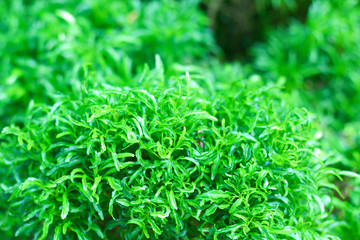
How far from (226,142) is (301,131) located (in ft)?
1.47

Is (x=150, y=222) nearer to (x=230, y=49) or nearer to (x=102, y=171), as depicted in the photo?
(x=102, y=171)

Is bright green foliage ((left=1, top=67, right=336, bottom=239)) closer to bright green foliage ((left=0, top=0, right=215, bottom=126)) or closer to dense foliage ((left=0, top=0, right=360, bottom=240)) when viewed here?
dense foliage ((left=0, top=0, right=360, bottom=240))

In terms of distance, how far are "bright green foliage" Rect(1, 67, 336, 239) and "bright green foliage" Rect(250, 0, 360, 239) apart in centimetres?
136

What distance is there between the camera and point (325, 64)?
3.29m

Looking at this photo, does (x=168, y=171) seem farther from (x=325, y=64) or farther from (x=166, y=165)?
(x=325, y=64)

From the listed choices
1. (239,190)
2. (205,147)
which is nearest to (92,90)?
(205,147)

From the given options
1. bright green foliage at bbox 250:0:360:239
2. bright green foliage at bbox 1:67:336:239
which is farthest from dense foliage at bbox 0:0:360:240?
bright green foliage at bbox 250:0:360:239

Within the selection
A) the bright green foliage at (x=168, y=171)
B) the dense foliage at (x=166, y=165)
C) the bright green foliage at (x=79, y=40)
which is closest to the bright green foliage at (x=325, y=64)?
the dense foliage at (x=166, y=165)

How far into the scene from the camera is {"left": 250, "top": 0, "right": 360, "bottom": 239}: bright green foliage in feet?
10.4

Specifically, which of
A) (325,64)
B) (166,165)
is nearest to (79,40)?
(166,165)

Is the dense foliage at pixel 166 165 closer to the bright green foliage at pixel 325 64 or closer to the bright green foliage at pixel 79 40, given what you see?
the bright green foliage at pixel 79 40

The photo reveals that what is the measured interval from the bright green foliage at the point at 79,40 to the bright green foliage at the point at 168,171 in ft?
2.48

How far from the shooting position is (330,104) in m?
3.22

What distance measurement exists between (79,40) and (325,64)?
211 centimetres
